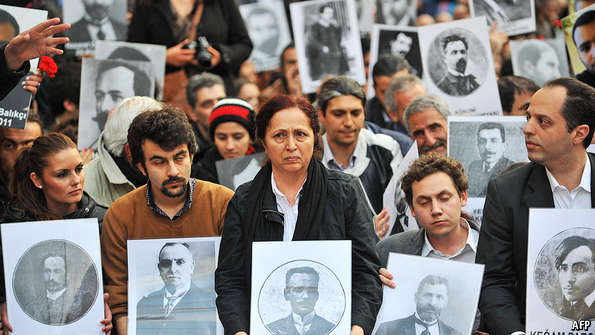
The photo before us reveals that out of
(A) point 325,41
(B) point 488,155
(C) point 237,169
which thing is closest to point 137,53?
(C) point 237,169

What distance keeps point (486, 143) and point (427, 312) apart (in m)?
1.97

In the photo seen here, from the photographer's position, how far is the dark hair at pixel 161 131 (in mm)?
4602

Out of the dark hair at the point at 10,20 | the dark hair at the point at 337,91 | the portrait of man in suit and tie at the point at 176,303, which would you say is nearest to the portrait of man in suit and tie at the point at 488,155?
the dark hair at the point at 337,91

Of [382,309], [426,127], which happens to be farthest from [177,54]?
[382,309]

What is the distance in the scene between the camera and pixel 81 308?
173 inches

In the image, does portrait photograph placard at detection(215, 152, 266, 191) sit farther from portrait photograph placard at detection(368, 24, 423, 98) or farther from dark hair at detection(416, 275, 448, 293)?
portrait photograph placard at detection(368, 24, 423, 98)

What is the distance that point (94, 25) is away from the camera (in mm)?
7043

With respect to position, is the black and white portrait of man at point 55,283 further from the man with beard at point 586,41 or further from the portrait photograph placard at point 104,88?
the man with beard at point 586,41

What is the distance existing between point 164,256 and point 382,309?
120 cm

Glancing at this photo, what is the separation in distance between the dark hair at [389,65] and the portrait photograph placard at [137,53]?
2.02m

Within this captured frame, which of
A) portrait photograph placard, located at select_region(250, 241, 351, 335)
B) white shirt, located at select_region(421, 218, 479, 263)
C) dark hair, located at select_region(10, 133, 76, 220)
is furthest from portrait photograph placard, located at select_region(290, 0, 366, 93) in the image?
portrait photograph placard, located at select_region(250, 241, 351, 335)

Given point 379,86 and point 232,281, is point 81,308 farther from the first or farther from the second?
point 379,86

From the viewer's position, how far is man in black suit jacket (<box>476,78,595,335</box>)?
411 centimetres

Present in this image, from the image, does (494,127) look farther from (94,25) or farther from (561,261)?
(94,25)
